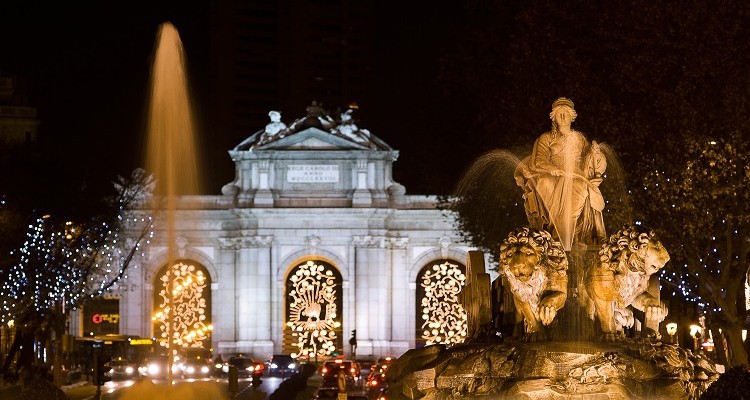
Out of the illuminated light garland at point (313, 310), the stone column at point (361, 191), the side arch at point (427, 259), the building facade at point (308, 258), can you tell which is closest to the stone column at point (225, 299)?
the building facade at point (308, 258)

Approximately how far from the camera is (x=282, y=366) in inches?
2815

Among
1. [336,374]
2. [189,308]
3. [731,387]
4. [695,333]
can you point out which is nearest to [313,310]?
[189,308]

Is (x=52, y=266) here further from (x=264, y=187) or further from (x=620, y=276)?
(x=620, y=276)

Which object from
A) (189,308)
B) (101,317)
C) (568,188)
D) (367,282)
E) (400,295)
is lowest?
(101,317)

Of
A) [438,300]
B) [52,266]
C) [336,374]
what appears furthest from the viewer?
[438,300]

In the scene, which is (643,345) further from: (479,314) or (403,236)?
(403,236)

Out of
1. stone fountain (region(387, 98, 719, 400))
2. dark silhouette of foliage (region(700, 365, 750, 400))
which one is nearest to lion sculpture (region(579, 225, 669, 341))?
stone fountain (region(387, 98, 719, 400))

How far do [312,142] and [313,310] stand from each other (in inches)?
380

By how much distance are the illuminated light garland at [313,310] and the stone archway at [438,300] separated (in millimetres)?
5011

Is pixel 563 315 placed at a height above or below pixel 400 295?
below

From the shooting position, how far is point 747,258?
142ft

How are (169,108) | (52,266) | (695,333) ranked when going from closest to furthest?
1. (169,108)
2. (695,333)
3. (52,266)

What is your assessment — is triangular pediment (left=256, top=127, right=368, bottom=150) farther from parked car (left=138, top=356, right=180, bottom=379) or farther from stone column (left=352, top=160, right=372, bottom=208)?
parked car (left=138, top=356, right=180, bottom=379)

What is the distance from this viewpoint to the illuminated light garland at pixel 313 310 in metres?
88.9
